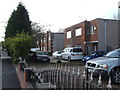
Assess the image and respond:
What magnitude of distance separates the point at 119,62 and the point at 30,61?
1714cm

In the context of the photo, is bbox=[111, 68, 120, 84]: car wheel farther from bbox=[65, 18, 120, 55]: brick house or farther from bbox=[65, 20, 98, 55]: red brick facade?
bbox=[65, 20, 98, 55]: red brick facade

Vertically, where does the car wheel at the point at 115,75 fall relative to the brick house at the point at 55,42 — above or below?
below

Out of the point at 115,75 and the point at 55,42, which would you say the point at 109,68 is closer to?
the point at 115,75

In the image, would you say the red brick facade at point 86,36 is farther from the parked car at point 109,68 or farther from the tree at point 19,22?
the parked car at point 109,68

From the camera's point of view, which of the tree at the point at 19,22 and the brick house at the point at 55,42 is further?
the brick house at the point at 55,42

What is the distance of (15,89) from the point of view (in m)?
8.50

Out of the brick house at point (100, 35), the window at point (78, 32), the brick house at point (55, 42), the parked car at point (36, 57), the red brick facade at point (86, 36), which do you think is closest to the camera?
the parked car at point (36, 57)

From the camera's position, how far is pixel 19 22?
2705 cm

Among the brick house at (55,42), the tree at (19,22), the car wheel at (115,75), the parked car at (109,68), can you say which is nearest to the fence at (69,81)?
the parked car at (109,68)

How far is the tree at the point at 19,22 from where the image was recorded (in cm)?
2677

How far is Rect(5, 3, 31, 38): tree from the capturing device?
26.8 meters

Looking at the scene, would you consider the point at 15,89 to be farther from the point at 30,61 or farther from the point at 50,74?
the point at 30,61

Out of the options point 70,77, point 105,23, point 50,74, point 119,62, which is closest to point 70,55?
point 105,23

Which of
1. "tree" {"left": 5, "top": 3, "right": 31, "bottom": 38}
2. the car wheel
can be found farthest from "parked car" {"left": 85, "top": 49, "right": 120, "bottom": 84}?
"tree" {"left": 5, "top": 3, "right": 31, "bottom": 38}
